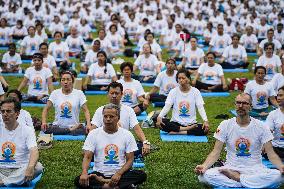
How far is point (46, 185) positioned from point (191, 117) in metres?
3.93

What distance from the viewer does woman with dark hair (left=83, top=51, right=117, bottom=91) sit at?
15.4 m

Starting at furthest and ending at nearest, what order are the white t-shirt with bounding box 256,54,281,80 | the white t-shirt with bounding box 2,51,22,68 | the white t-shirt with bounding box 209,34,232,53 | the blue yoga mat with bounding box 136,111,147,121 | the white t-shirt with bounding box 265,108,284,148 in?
the white t-shirt with bounding box 209,34,232,53 → the white t-shirt with bounding box 2,51,22,68 → the white t-shirt with bounding box 256,54,281,80 → the blue yoga mat with bounding box 136,111,147,121 → the white t-shirt with bounding box 265,108,284,148

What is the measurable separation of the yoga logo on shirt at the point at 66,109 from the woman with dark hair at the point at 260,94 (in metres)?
4.01

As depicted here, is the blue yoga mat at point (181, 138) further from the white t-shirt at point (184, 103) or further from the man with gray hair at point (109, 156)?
the man with gray hair at point (109, 156)

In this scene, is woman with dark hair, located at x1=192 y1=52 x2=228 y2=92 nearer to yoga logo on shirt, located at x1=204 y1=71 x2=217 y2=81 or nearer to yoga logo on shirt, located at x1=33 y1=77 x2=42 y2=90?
yoga logo on shirt, located at x1=204 y1=71 x2=217 y2=81

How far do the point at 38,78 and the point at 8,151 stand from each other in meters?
5.62

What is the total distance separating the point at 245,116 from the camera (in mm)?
8547

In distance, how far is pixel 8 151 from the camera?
8.58 meters

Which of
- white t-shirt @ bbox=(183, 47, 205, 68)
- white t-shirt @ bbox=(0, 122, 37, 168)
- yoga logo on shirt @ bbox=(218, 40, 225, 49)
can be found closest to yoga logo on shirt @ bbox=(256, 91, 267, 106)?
white t-shirt @ bbox=(183, 47, 205, 68)

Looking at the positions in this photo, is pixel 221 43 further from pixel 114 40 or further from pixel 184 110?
pixel 184 110

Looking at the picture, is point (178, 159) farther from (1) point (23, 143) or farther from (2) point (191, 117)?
(1) point (23, 143)

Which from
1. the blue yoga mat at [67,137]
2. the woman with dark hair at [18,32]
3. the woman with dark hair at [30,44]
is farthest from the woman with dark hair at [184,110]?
the woman with dark hair at [18,32]

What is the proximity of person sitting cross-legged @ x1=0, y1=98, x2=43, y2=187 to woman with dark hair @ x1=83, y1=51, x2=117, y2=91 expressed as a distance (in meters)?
6.69

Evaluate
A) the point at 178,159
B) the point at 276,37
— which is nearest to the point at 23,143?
the point at 178,159
